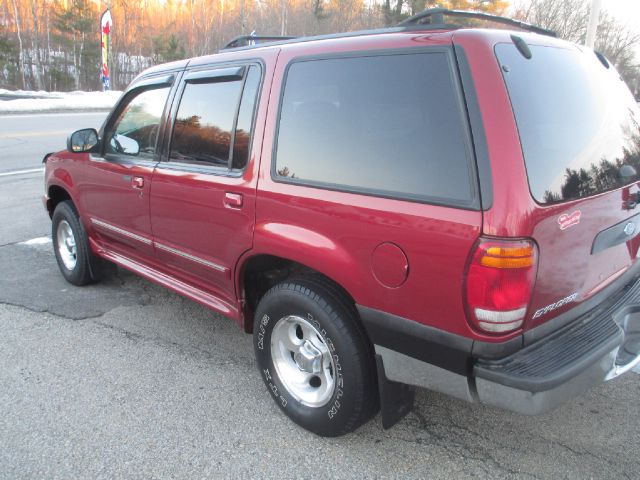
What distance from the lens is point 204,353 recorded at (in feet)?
11.5

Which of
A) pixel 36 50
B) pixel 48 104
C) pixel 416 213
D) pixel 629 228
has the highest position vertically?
pixel 36 50

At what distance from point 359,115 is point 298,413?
1.54 meters

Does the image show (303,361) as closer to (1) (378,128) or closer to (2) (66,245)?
(1) (378,128)

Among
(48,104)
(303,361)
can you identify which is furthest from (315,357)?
(48,104)

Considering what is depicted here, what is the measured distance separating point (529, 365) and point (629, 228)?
1.02 metres

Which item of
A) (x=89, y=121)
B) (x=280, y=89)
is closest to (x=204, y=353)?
(x=280, y=89)

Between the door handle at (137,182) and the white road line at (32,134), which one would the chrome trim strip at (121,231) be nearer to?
the door handle at (137,182)

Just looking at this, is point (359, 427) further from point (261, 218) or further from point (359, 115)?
point (359, 115)

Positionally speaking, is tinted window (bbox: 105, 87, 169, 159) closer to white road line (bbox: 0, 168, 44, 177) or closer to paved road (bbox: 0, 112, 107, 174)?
white road line (bbox: 0, 168, 44, 177)

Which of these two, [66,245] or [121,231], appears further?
[66,245]

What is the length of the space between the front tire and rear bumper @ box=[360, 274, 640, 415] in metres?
3.04

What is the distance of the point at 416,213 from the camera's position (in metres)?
2.02

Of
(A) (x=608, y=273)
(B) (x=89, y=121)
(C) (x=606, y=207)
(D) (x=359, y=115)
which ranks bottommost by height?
(B) (x=89, y=121)

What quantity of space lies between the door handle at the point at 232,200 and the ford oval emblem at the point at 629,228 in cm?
192
